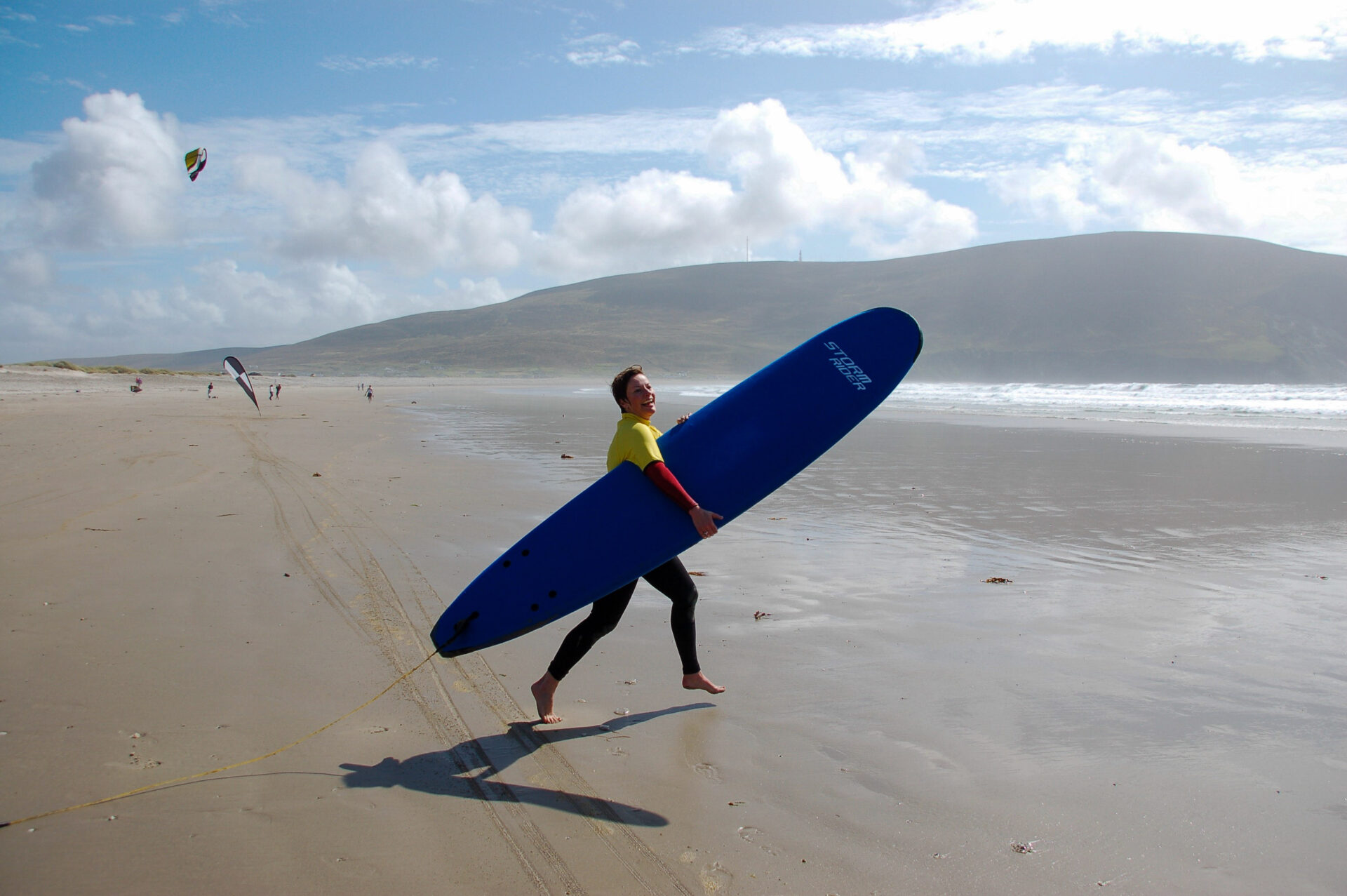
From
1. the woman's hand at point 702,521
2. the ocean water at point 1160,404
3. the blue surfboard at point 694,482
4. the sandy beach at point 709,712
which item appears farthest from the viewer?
the ocean water at point 1160,404

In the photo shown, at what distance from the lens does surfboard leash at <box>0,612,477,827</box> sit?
2.30 metres

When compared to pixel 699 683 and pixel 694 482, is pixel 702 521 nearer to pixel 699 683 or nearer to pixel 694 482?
pixel 694 482

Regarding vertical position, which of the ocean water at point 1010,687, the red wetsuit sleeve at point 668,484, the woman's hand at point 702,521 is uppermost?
the red wetsuit sleeve at point 668,484

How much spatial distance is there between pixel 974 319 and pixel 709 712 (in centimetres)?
11198

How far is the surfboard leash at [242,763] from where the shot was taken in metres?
2.30

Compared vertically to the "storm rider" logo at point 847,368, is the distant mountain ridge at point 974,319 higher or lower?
higher

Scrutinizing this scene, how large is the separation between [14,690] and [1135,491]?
9.25 m

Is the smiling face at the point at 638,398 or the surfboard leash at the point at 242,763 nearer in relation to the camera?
the surfboard leash at the point at 242,763

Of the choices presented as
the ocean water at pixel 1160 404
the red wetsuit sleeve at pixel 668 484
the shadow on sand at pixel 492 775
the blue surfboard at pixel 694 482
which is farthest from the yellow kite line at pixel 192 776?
the ocean water at pixel 1160 404

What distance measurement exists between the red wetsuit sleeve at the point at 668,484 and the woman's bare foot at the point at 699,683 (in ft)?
2.53

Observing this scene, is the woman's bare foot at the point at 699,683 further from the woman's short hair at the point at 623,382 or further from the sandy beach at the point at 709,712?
the woman's short hair at the point at 623,382

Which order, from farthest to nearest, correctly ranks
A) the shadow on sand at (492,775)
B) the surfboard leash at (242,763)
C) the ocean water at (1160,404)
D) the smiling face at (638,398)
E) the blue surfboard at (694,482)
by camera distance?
the ocean water at (1160,404) → the blue surfboard at (694,482) → the smiling face at (638,398) → the shadow on sand at (492,775) → the surfboard leash at (242,763)

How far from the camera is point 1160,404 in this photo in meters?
26.2

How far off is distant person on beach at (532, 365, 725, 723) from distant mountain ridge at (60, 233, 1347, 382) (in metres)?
84.7
